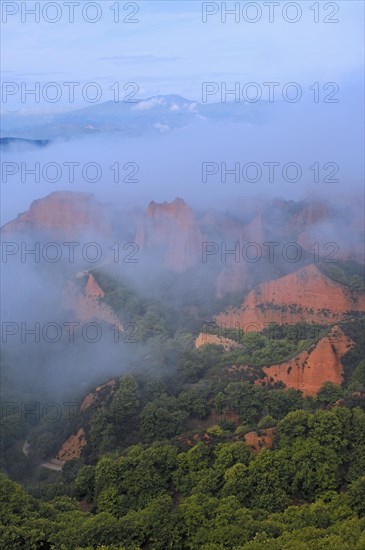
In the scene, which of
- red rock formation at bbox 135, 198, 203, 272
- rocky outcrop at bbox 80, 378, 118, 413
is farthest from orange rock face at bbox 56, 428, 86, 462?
red rock formation at bbox 135, 198, 203, 272

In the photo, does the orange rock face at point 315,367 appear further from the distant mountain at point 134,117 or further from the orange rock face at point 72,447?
the distant mountain at point 134,117

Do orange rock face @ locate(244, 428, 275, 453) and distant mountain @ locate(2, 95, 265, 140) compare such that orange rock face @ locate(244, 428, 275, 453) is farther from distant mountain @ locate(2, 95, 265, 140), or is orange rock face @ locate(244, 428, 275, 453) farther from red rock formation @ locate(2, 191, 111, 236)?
distant mountain @ locate(2, 95, 265, 140)

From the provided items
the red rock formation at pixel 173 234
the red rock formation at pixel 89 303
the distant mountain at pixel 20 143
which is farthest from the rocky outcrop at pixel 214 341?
the distant mountain at pixel 20 143

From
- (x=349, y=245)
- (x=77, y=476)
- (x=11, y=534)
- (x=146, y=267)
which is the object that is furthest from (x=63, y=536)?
(x=349, y=245)

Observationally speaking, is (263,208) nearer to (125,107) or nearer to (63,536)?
(63,536)

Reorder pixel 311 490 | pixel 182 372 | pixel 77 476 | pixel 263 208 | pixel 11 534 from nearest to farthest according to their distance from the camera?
pixel 11 534 → pixel 311 490 → pixel 77 476 → pixel 182 372 → pixel 263 208

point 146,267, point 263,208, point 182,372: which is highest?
point 263,208
